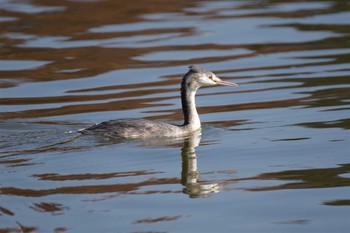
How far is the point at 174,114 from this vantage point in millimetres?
16984

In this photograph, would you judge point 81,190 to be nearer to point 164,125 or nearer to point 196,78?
point 164,125

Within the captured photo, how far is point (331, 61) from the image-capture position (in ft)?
67.1

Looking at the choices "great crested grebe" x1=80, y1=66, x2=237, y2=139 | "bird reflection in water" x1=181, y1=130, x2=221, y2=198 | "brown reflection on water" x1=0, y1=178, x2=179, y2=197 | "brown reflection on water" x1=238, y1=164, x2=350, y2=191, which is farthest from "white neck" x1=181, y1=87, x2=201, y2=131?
"brown reflection on water" x1=0, y1=178, x2=179, y2=197

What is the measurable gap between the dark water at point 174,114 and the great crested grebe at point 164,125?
0.19 m

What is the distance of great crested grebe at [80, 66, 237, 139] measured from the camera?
14.7 meters

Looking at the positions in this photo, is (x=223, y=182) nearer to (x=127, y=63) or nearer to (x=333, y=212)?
(x=333, y=212)

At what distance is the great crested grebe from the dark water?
19 cm

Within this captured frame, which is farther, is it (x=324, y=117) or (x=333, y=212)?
(x=324, y=117)

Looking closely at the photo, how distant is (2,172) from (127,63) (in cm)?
897

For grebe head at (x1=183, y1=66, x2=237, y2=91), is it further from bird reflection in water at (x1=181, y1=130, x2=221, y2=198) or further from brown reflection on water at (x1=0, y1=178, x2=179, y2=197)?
brown reflection on water at (x1=0, y1=178, x2=179, y2=197)

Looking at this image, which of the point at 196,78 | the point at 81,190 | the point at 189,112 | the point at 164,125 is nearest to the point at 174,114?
the point at 196,78

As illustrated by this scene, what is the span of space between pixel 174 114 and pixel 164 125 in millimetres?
1878

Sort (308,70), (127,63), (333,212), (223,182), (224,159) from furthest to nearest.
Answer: (127,63), (308,70), (224,159), (223,182), (333,212)

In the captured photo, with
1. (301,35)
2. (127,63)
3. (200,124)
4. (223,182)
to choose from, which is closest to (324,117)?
(200,124)
